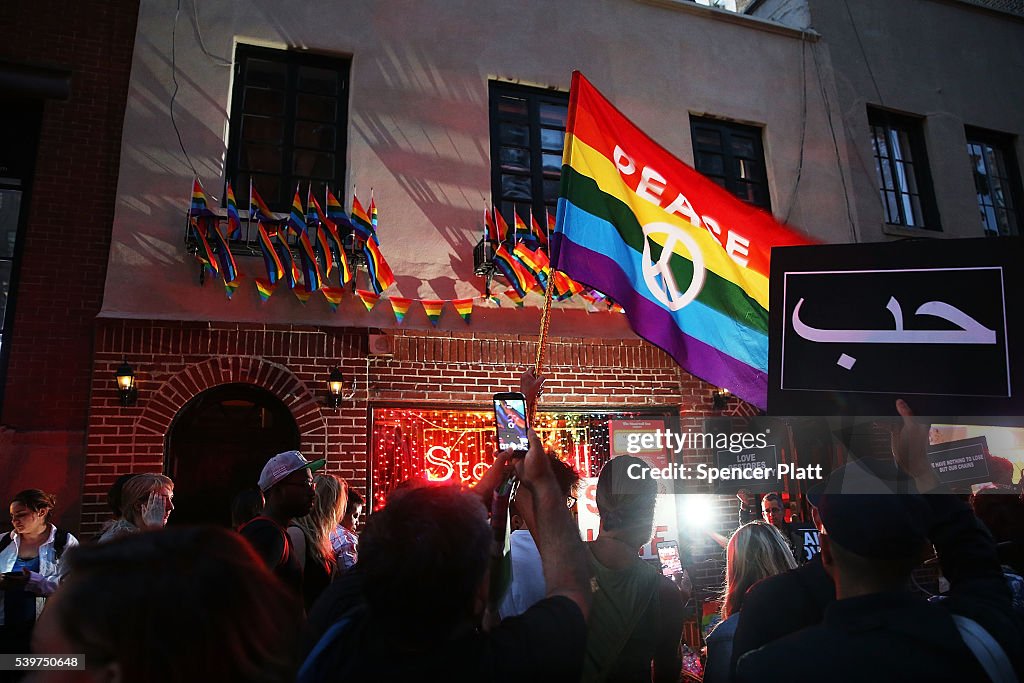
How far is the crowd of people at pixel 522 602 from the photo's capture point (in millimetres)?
1227

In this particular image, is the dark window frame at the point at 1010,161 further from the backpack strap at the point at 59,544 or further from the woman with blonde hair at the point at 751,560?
the backpack strap at the point at 59,544

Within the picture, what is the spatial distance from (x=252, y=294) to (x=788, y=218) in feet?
21.2

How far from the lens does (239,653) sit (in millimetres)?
1229

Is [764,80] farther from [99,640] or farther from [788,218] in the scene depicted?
[99,640]

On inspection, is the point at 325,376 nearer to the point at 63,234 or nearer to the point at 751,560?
the point at 63,234

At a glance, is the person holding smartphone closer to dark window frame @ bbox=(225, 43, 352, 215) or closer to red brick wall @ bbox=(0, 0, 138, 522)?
red brick wall @ bbox=(0, 0, 138, 522)

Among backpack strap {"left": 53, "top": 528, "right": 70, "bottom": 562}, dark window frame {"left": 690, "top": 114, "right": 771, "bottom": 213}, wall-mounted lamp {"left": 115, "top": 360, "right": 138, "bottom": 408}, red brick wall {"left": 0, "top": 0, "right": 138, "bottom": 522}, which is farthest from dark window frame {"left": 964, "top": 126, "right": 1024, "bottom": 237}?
backpack strap {"left": 53, "top": 528, "right": 70, "bottom": 562}

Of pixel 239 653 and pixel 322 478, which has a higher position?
pixel 322 478

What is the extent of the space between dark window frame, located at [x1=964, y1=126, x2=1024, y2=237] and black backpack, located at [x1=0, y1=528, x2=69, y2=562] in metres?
11.9

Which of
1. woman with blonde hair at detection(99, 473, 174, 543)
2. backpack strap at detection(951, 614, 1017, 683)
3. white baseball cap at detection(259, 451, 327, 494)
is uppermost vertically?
white baseball cap at detection(259, 451, 327, 494)

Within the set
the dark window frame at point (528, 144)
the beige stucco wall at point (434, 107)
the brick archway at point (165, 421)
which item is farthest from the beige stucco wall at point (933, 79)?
the brick archway at point (165, 421)

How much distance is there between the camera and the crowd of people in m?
1.23

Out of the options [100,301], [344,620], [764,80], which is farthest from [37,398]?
[764,80]

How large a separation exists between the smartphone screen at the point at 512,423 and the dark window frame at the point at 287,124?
18.3 feet
